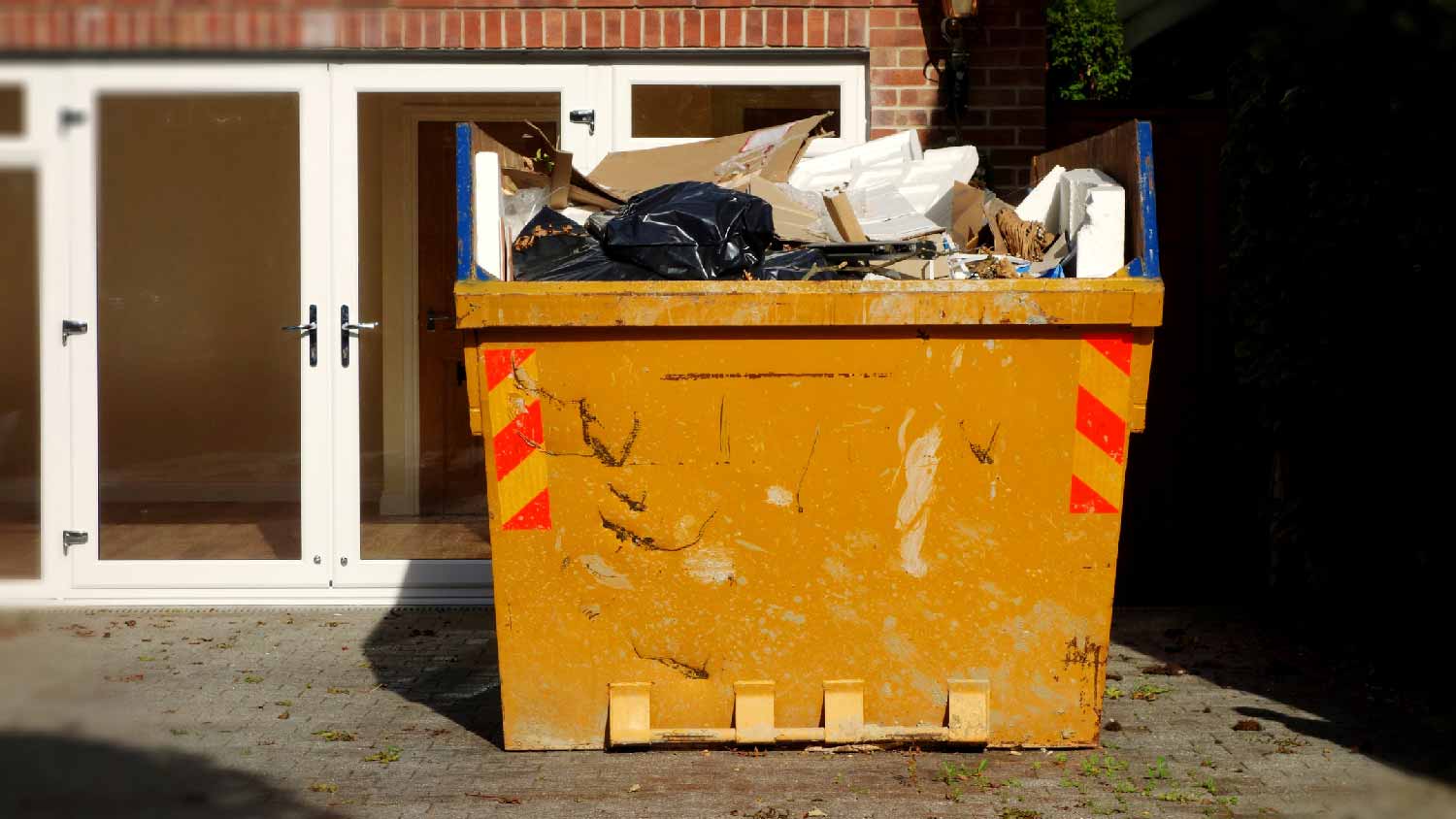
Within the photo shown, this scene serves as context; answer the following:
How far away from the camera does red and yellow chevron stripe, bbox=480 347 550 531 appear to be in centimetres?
418

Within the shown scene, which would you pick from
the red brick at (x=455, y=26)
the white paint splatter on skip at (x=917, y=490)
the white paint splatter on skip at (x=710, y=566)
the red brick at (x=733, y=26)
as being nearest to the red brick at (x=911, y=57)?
the red brick at (x=733, y=26)

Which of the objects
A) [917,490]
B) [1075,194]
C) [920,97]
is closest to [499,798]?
[917,490]

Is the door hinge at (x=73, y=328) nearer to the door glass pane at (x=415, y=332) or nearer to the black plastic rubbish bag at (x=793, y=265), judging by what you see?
the door glass pane at (x=415, y=332)

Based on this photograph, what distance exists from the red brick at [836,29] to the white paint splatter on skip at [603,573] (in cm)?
325

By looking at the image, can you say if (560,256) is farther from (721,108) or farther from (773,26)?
(773,26)

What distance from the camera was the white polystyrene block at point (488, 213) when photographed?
4.30 m

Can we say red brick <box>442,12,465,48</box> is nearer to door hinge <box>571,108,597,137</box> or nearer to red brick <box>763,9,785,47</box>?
door hinge <box>571,108,597,137</box>

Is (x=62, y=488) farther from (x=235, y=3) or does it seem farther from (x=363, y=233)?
(x=235, y=3)

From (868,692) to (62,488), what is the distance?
415 cm

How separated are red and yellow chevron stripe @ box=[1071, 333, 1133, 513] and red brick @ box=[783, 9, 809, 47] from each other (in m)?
2.93

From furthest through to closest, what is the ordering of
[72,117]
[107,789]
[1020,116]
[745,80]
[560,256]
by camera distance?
1. [745,80]
2. [1020,116]
3. [72,117]
4. [560,256]
5. [107,789]

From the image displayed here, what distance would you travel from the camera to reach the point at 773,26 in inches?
260

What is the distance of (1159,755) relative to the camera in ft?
14.5

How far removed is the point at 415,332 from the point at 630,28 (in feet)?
5.50
